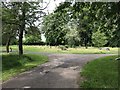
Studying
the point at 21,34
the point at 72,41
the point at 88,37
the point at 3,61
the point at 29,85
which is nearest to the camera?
the point at 29,85

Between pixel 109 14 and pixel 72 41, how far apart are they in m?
41.9

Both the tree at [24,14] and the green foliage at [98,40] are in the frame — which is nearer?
the tree at [24,14]

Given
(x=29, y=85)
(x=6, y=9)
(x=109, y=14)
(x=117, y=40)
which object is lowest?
(x=29, y=85)

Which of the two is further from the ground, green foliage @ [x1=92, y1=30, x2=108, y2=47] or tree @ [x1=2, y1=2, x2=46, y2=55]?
tree @ [x1=2, y1=2, x2=46, y2=55]

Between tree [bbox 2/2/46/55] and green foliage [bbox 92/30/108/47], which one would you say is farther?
green foliage [bbox 92/30/108/47]

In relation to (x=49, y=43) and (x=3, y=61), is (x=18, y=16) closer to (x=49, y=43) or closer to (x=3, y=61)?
(x=3, y=61)

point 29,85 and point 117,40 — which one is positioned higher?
point 117,40

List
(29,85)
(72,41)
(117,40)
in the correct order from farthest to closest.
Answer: (72,41)
(29,85)
(117,40)

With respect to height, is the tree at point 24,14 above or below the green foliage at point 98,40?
above

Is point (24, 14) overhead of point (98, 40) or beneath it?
overhead

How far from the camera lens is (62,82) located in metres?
11.0

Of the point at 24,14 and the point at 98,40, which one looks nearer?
the point at 24,14

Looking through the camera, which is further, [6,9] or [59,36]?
[59,36]

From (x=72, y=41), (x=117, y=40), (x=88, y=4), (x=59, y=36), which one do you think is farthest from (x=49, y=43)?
(x=117, y=40)
